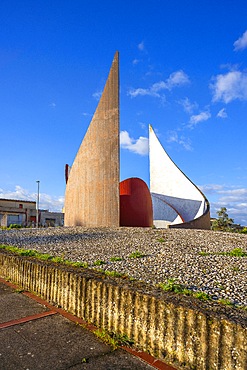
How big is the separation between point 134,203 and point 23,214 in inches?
1121

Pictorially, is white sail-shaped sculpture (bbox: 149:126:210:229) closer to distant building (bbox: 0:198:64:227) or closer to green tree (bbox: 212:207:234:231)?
green tree (bbox: 212:207:234:231)

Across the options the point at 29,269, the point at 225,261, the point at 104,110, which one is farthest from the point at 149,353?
the point at 104,110

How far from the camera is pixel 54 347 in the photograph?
2379 millimetres

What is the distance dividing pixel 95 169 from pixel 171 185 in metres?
13.4

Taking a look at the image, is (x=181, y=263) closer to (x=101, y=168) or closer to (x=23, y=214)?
(x=101, y=168)

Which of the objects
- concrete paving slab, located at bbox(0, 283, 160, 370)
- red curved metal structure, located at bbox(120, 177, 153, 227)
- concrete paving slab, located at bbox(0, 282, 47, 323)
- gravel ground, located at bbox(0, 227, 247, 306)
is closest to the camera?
concrete paving slab, located at bbox(0, 283, 160, 370)

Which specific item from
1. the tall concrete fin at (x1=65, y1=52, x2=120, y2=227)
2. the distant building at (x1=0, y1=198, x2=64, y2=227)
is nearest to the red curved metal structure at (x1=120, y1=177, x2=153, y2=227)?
the tall concrete fin at (x1=65, y1=52, x2=120, y2=227)

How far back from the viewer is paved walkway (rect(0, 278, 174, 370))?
83.9 inches

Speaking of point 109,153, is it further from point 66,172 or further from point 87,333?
point 87,333

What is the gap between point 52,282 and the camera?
3.64 metres

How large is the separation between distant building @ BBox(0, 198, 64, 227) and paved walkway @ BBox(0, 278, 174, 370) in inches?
1333

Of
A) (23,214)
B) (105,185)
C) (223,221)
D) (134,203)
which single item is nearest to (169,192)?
(223,221)

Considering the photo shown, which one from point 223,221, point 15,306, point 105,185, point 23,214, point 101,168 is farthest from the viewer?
point 23,214

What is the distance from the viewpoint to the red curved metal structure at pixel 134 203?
49.6 ft
